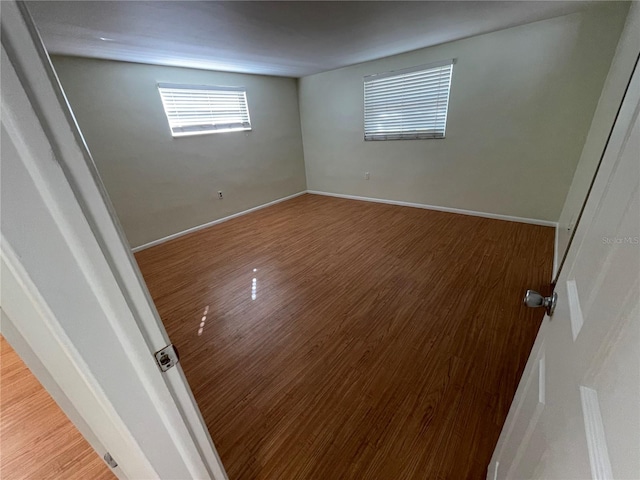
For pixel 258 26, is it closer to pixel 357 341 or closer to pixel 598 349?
pixel 357 341

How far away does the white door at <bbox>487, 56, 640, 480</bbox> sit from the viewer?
0.34 meters

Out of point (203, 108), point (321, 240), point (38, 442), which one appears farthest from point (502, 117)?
point (38, 442)

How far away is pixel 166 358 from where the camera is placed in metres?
0.55

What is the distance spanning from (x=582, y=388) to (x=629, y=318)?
0.17 meters

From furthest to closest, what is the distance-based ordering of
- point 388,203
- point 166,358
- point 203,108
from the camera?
1. point 388,203
2. point 203,108
3. point 166,358

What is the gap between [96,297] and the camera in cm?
43

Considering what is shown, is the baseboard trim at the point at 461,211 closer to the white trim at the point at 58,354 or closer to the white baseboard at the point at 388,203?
the white baseboard at the point at 388,203

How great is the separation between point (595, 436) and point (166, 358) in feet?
2.45

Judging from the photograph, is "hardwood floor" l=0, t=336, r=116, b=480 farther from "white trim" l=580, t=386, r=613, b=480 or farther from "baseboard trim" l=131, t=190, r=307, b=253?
"baseboard trim" l=131, t=190, r=307, b=253

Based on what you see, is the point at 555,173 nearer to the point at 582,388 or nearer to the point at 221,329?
the point at 582,388

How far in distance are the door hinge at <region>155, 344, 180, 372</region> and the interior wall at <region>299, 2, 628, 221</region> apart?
3.84 m

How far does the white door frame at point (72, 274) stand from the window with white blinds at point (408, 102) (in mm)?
3900

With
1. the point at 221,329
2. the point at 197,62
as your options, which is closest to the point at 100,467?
the point at 221,329

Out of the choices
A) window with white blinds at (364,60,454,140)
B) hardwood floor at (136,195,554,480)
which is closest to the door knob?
hardwood floor at (136,195,554,480)
